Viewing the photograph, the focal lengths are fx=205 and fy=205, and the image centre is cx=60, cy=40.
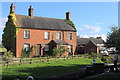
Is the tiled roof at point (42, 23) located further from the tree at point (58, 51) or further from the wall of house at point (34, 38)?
the tree at point (58, 51)

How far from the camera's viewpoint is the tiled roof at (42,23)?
135 feet

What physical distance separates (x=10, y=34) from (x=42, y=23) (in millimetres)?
7818

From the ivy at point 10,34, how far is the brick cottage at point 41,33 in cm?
58

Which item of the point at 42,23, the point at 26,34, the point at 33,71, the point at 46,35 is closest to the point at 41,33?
the point at 46,35

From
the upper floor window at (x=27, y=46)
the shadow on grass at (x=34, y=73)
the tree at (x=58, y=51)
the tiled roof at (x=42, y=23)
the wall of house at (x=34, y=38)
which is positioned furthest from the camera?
the tiled roof at (x=42, y=23)

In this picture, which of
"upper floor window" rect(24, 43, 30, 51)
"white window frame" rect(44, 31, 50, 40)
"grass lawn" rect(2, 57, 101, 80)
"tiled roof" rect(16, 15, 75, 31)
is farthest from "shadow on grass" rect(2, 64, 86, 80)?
"white window frame" rect(44, 31, 50, 40)

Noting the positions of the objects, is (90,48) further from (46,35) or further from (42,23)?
(42,23)

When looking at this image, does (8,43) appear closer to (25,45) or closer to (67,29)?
(25,45)

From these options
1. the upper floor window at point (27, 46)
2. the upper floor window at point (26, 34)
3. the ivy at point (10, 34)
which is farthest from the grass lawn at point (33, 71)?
the upper floor window at point (26, 34)

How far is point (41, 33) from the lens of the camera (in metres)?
43.3

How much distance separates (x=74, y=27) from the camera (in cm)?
4988

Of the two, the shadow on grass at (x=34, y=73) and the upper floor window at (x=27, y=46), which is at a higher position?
the upper floor window at (x=27, y=46)

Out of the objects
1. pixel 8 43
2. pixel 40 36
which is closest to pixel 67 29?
pixel 40 36

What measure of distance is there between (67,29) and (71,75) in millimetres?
32668
